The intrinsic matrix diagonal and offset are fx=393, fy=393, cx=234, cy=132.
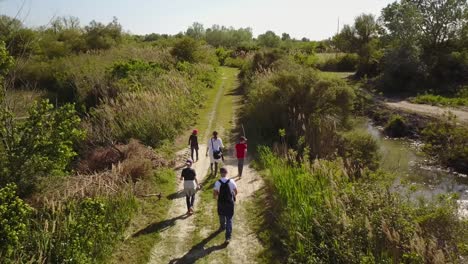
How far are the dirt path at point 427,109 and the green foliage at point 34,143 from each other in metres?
23.0

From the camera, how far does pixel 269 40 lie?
7600cm

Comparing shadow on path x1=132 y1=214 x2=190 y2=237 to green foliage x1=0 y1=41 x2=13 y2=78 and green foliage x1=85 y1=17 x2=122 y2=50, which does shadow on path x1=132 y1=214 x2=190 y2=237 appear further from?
green foliage x1=85 y1=17 x2=122 y2=50

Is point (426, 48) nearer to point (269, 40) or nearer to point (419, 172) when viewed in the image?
point (419, 172)

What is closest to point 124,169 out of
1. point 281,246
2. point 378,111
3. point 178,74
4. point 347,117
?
point 281,246

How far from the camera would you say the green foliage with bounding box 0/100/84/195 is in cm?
1041

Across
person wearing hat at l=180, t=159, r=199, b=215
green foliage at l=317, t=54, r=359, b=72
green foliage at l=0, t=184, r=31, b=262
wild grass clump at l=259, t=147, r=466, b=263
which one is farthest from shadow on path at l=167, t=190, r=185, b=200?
green foliage at l=317, t=54, r=359, b=72

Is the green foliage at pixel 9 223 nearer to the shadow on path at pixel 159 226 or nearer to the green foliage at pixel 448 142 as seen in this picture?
the shadow on path at pixel 159 226

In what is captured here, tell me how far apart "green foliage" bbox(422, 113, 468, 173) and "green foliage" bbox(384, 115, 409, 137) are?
1.52 metres

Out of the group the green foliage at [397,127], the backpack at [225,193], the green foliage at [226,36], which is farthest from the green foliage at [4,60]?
the green foliage at [226,36]

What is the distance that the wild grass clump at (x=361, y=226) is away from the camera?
25.7ft

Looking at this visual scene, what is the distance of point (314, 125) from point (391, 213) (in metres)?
10.2

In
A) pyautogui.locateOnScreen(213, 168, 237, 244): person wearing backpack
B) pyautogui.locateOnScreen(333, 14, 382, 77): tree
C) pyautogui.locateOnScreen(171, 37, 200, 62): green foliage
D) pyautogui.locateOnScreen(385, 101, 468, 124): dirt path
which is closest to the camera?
pyautogui.locateOnScreen(213, 168, 237, 244): person wearing backpack

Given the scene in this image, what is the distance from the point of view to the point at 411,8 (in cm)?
3844

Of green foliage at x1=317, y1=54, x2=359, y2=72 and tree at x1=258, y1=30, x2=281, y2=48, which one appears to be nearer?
green foliage at x1=317, y1=54, x2=359, y2=72
